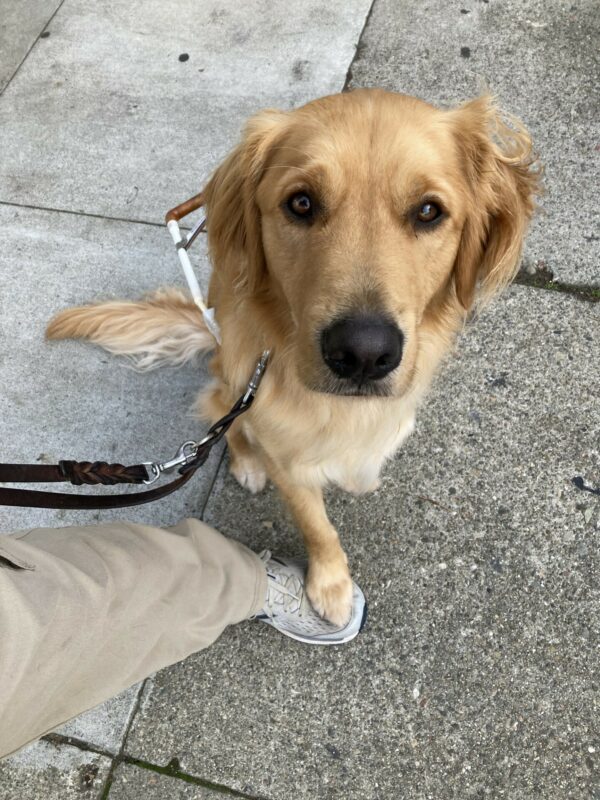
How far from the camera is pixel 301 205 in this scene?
1.78m

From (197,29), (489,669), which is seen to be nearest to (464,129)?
(489,669)

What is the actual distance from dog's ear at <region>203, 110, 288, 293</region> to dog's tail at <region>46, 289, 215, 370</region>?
0.91 m

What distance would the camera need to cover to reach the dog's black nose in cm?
154

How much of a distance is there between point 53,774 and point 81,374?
1798 millimetres

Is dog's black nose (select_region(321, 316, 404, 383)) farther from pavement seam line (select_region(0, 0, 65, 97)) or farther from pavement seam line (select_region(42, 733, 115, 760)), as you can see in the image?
pavement seam line (select_region(0, 0, 65, 97))

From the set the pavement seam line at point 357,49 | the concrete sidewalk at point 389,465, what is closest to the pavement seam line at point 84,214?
the concrete sidewalk at point 389,465

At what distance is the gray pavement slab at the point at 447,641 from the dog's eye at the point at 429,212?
128 cm

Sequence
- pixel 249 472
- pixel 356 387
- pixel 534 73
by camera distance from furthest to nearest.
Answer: pixel 534 73
pixel 249 472
pixel 356 387


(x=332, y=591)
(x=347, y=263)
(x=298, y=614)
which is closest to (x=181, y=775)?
(x=298, y=614)

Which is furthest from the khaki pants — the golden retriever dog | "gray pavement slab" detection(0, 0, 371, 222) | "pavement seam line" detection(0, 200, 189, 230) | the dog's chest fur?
"gray pavement slab" detection(0, 0, 371, 222)

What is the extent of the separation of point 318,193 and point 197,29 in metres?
3.34

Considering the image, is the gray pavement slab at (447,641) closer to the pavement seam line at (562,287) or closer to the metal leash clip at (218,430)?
the pavement seam line at (562,287)

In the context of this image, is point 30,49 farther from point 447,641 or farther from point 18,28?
point 447,641

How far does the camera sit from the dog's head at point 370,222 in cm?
160
